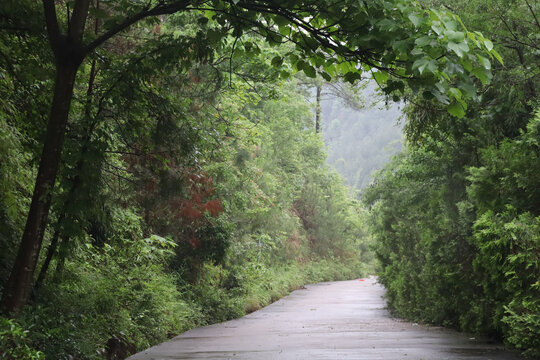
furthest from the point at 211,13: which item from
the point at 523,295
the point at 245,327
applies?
the point at 245,327

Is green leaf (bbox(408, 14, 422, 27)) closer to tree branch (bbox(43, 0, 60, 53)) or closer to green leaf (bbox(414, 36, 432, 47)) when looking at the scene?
green leaf (bbox(414, 36, 432, 47))

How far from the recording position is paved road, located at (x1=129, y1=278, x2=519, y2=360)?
382 inches

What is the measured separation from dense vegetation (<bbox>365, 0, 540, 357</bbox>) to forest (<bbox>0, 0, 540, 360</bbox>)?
43 millimetres

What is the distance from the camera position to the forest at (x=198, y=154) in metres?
6.31

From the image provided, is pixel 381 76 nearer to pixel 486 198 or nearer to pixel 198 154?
pixel 198 154

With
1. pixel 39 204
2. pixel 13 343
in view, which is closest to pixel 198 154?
pixel 39 204

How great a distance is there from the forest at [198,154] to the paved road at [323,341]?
59cm

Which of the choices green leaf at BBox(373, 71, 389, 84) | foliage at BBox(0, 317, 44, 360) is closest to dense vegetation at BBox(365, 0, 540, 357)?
green leaf at BBox(373, 71, 389, 84)

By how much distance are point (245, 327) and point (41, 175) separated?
10.2m

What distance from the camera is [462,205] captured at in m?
12.4

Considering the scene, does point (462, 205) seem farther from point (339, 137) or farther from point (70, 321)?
point (339, 137)

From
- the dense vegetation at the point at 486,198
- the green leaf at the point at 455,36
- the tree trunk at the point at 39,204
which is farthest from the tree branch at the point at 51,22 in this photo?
the dense vegetation at the point at 486,198

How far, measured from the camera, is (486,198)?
10.9 meters

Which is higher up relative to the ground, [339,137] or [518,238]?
[339,137]
